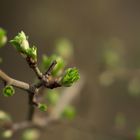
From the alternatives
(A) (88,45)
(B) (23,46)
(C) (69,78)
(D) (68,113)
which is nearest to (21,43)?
(B) (23,46)

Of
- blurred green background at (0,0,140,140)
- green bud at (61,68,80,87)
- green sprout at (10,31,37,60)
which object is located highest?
blurred green background at (0,0,140,140)

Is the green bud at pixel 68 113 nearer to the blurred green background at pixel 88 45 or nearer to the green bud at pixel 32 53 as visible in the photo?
the blurred green background at pixel 88 45

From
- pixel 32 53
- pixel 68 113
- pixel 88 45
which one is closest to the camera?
pixel 32 53

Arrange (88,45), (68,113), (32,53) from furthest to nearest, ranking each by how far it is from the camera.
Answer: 1. (88,45)
2. (68,113)
3. (32,53)

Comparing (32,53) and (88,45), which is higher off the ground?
(88,45)

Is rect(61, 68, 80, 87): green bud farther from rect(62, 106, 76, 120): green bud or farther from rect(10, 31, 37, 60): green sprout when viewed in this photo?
rect(62, 106, 76, 120): green bud

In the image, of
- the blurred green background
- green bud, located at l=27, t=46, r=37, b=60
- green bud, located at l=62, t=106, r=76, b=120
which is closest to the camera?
green bud, located at l=27, t=46, r=37, b=60

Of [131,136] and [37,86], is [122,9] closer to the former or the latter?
[131,136]

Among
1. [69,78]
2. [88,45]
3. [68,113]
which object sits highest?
[88,45]

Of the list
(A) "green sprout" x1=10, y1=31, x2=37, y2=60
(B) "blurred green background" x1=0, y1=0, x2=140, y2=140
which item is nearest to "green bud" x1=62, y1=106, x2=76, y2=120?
(B) "blurred green background" x1=0, y1=0, x2=140, y2=140

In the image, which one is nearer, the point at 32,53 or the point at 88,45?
the point at 32,53

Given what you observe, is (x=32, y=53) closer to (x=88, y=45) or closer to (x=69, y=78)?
(x=69, y=78)
